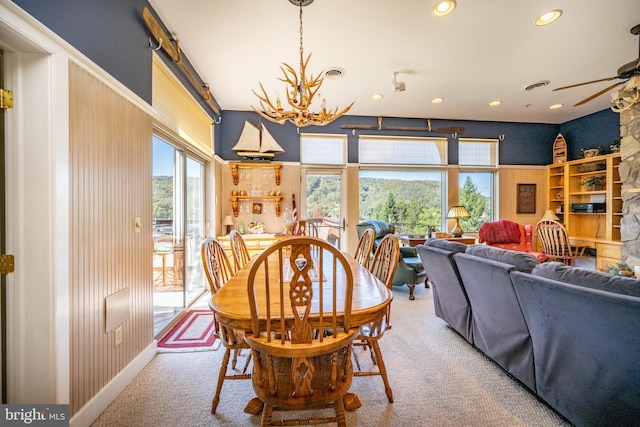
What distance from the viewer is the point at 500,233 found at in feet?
15.1

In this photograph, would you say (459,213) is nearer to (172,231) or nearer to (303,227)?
(303,227)

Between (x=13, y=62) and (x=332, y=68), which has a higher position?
(x=332, y=68)

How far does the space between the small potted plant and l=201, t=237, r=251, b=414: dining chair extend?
6.43m

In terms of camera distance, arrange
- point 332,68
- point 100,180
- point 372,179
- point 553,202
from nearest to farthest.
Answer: point 100,180, point 332,68, point 372,179, point 553,202

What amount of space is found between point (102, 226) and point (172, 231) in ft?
4.38

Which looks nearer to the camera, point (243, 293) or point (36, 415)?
point (36, 415)

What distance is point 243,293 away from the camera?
1.53m

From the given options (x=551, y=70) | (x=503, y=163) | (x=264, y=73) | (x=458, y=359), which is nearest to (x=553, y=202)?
(x=503, y=163)

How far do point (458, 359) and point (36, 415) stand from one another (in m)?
2.73

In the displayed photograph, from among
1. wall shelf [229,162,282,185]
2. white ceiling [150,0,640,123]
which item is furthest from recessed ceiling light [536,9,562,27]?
wall shelf [229,162,282,185]

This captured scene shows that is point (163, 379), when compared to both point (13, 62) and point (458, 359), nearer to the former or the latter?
point (13, 62)

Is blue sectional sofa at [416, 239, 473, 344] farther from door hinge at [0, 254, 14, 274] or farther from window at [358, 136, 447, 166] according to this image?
window at [358, 136, 447, 166]

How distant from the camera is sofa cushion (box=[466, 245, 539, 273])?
1666mm

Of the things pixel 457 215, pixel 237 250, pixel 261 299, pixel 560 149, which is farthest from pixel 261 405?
pixel 560 149
